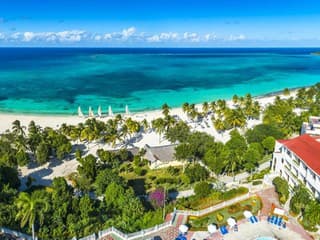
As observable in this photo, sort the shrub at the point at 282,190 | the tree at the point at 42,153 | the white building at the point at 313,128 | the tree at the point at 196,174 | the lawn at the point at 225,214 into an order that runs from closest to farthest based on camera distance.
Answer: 1. the lawn at the point at 225,214
2. the shrub at the point at 282,190
3. the tree at the point at 196,174
4. the tree at the point at 42,153
5. the white building at the point at 313,128

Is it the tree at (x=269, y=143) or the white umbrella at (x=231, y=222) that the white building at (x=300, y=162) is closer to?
the tree at (x=269, y=143)

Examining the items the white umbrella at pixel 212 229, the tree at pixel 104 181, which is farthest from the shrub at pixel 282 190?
the tree at pixel 104 181

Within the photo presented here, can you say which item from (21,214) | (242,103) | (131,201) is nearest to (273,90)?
(242,103)

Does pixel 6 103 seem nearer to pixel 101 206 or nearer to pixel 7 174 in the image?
pixel 7 174

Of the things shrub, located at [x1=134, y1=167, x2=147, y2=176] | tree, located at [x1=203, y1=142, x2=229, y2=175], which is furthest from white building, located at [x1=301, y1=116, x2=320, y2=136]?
shrub, located at [x1=134, y1=167, x2=147, y2=176]

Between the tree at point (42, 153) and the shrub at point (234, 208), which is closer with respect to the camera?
the shrub at point (234, 208)

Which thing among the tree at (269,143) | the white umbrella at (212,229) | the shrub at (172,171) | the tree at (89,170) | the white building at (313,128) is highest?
the white building at (313,128)

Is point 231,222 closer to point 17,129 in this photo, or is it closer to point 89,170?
point 89,170
